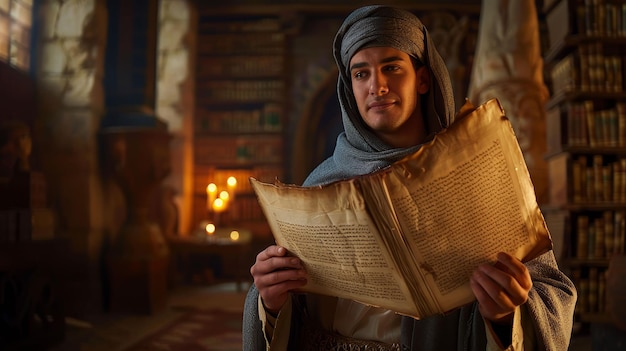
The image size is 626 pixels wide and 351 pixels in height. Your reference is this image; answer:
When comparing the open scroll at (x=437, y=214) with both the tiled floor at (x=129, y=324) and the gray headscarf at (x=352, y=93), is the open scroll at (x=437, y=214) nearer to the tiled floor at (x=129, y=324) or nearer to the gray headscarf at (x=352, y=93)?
the gray headscarf at (x=352, y=93)

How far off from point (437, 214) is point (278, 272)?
36cm

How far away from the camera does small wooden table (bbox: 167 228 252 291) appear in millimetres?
6449

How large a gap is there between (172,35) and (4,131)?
464 centimetres

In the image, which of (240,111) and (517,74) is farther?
(240,111)

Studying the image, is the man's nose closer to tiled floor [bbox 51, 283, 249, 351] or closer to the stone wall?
tiled floor [bbox 51, 283, 249, 351]

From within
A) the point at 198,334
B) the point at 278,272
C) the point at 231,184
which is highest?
the point at 231,184

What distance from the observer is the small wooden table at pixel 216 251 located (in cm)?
645

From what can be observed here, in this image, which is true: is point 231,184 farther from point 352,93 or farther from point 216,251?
point 352,93

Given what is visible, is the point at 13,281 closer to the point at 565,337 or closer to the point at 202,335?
the point at 202,335

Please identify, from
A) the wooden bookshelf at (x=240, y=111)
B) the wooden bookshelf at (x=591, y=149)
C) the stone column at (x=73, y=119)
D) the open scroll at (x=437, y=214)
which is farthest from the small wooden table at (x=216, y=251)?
the open scroll at (x=437, y=214)

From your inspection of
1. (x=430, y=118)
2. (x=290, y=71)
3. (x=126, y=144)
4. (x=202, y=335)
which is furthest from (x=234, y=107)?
(x=430, y=118)

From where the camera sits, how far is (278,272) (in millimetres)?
1126

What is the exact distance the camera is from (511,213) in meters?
0.96

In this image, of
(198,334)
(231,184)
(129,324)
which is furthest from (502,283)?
(231,184)
